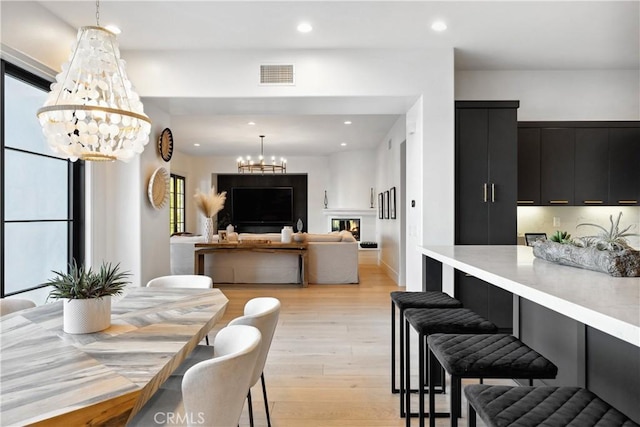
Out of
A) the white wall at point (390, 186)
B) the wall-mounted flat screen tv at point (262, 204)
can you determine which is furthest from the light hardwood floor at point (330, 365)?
the wall-mounted flat screen tv at point (262, 204)

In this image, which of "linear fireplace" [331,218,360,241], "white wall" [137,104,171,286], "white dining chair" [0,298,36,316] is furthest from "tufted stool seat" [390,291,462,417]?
"linear fireplace" [331,218,360,241]

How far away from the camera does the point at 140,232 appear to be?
168 inches

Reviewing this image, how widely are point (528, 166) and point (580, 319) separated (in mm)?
4103

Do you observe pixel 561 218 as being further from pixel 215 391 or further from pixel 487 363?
pixel 215 391

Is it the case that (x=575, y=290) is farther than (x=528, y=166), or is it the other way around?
(x=528, y=166)

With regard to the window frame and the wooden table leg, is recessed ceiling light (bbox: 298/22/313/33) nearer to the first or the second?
the wooden table leg

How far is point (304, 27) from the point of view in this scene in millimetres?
3605

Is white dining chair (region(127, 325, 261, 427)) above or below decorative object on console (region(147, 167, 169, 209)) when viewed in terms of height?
below

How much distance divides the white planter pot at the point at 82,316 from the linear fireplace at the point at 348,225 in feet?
29.8

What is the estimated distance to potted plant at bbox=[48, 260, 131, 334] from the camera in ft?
5.19

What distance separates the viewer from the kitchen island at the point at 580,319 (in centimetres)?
96

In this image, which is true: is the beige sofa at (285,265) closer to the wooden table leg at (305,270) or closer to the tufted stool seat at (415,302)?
the wooden table leg at (305,270)

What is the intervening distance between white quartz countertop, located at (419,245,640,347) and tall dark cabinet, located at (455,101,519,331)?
92.0 inches

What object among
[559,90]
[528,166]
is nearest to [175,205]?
[528,166]
